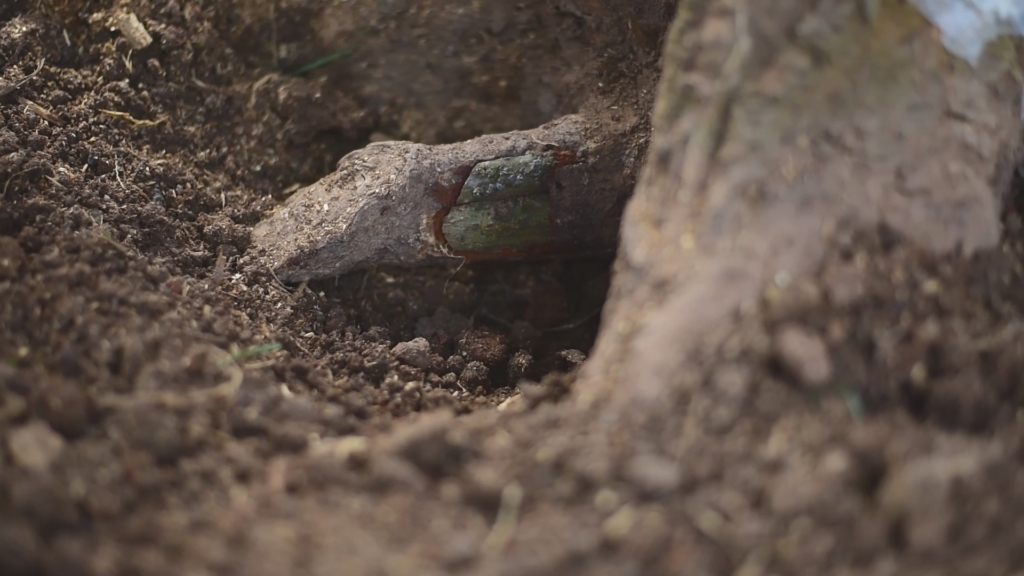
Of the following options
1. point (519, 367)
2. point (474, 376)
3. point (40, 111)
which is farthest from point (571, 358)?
point (40, 111)

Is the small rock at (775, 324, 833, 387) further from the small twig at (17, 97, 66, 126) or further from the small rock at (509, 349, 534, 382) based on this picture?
the small twig at (17, 97, 66, 126)

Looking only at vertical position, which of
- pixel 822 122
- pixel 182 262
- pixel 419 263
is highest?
pixel 822 122

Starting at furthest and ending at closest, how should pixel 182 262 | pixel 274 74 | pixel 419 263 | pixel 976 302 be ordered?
pixel 274 74
pixel 419 263
pixel 182 262
pixel 976 302

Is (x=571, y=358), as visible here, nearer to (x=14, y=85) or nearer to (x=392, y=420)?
(x=392, y=420)

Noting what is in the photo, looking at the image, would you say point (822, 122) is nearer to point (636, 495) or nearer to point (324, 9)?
point (636, 495)

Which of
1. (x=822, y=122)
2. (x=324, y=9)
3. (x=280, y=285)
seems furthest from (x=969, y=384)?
(x=324, y=9)

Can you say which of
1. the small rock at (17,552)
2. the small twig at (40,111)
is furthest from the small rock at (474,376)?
the small twig at (40,111)

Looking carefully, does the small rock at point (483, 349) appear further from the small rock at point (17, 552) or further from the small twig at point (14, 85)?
the small twig at point (14, 85)
